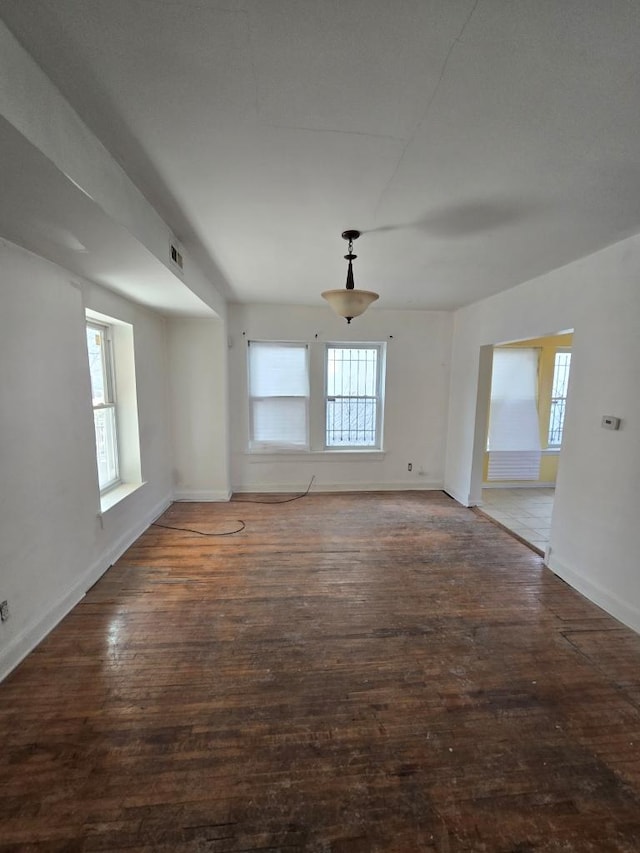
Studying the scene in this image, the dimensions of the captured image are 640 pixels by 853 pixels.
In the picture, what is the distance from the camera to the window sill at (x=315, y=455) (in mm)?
4887

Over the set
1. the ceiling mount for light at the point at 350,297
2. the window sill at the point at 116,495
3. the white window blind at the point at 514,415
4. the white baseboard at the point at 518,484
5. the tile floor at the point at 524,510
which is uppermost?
the ceiling mount for light at the point at 350,297

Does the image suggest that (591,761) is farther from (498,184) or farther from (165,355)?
(165,355)

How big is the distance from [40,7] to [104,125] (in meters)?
0.46

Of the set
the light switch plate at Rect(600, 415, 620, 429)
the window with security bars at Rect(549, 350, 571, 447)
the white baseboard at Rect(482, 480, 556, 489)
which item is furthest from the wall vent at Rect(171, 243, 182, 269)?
the window with security bars at Rect(549, 350, 571, 447)

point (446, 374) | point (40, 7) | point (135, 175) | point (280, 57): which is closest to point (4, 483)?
point (135, 175)

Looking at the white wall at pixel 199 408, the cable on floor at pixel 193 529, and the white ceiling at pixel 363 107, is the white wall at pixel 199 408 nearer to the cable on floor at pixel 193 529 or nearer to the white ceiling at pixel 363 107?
the cable on floor at pixel 193 529

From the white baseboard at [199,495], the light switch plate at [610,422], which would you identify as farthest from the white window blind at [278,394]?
the light switch plate at [610,422]

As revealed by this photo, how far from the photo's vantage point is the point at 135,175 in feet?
5.64

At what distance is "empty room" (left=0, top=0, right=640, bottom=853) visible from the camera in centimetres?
110

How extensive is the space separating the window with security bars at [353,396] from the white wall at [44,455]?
2746 millimetres

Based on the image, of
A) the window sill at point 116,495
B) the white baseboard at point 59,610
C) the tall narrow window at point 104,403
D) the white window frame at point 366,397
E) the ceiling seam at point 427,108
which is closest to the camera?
the ceiling seam at point 427,108

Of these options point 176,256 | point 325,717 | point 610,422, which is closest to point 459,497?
point 610,422

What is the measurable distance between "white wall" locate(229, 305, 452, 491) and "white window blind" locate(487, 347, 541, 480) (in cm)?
79

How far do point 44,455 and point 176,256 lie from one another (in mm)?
1554
